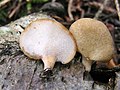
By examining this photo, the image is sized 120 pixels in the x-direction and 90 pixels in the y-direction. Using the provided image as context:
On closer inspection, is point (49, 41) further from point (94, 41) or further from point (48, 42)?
point (94, 41)

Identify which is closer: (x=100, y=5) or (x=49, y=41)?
(x=49, y=41)

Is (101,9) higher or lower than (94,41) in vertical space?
lower

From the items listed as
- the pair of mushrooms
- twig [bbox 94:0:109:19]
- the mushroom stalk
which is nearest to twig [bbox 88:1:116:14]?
twig [bbox 94:0:109:19]

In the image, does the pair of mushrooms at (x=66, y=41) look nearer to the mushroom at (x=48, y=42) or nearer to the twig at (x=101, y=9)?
the mushroom at (x=48, y=42)

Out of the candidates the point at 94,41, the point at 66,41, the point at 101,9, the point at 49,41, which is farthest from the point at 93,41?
the point at 101,9

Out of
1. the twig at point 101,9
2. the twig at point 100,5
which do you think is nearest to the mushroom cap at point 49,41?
the twig at point 101,9
